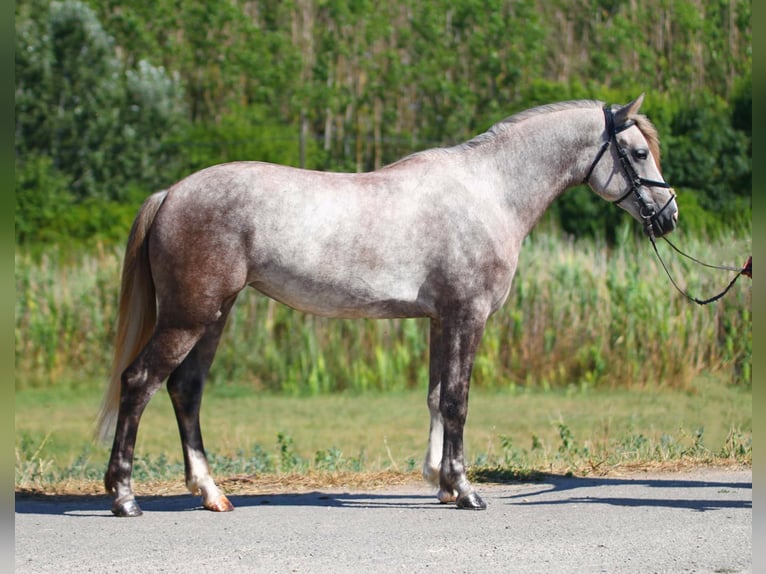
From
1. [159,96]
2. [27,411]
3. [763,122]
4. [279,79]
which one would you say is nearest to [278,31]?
[279,79]

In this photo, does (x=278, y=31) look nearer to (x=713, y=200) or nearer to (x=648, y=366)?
(x=713, y=200)

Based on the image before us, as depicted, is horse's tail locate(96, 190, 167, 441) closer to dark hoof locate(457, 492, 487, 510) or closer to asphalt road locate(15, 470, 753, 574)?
asphalt road locate(15, 470, 753, 574)

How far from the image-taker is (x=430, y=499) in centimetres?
745

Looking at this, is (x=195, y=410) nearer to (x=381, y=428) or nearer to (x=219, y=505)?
(x=219, y=505)

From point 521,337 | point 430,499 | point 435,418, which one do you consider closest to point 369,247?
point 435,418

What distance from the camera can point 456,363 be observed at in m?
7.03

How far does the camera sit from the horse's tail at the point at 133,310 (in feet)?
23.2

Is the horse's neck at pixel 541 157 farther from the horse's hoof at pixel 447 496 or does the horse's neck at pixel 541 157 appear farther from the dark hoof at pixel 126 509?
the dark hoof at pixel 126 509

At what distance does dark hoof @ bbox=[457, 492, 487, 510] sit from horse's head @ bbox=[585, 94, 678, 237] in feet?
6.55

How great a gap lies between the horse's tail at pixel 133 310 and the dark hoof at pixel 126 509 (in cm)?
48

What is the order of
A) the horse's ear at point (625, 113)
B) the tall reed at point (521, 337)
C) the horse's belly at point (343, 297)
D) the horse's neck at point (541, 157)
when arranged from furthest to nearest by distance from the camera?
the tall reed at point (521, 337) → the horse's neck at point (541, 157) → the horse's ear at point (625, 113) → the horse's belly at point (343, 297)

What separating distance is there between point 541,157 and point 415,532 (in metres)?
2.54

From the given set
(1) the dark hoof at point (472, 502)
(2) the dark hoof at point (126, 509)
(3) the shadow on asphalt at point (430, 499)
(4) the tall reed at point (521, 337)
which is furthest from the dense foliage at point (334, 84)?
(2) the dark hoof at point (126, 509)

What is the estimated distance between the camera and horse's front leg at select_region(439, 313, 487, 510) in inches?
275
